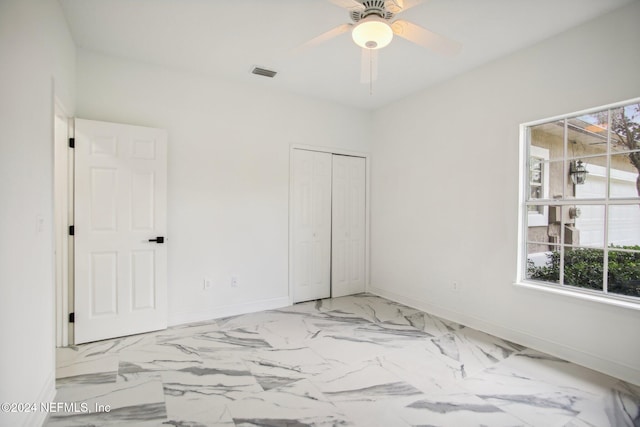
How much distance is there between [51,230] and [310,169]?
2.81 m

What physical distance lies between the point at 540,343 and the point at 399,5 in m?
2.98

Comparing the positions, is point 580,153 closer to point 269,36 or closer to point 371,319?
point 371,319

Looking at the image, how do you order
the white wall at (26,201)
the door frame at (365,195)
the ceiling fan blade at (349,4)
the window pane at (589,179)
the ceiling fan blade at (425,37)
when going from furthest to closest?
the door frame at (365,195) → the window pane at (589,179) → the ceiling fan blade at (425,37) → the ceiling fan blade at (349,4) → the white wall at (26,201)

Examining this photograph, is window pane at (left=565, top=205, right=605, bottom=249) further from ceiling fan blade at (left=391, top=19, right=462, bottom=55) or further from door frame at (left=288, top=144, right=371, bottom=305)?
door frame at (left=288, top=144, right=371, bottom=305)

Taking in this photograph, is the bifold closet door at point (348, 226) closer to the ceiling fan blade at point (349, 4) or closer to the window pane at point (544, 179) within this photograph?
the window pane at point (544, 179)

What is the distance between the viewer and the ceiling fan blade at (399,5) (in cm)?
186

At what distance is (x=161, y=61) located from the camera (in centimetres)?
326

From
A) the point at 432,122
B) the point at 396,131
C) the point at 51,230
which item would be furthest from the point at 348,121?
the point at 51,230

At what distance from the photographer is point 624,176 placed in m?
2.51

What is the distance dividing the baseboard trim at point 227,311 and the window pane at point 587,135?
133 inches

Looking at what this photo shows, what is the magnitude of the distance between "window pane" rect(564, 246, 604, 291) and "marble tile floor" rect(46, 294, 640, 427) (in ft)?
2.24

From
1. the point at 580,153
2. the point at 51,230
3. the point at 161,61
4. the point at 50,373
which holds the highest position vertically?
the point at 161,61

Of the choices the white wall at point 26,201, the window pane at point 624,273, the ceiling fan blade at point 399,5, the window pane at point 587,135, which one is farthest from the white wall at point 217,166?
the window pane at point 624,273

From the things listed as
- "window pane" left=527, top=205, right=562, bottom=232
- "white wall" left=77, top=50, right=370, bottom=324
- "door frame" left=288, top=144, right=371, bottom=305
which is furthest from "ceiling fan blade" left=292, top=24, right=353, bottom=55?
"window pane" left=527, top=205, right=562, bottom=232
